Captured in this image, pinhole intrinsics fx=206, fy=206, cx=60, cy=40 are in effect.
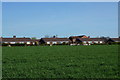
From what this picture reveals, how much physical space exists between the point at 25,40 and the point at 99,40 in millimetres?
43976

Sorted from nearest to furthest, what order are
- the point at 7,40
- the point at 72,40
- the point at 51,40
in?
the point at 7,40 → the point at 51,40 → the point at 72,40

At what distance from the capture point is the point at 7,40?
359ft

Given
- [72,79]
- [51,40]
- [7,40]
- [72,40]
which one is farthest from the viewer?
[72,40]

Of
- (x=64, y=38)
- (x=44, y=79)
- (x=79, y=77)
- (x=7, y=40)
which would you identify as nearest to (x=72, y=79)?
(x=79, y=77)

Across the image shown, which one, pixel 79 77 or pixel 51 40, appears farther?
pixel 51 40

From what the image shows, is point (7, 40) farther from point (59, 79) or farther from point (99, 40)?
point (59, 79)

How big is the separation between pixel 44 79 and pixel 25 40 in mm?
109370

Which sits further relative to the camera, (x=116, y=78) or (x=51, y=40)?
(x=51, y=40)

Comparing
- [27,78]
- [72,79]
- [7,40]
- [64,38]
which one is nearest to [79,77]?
[72,79]

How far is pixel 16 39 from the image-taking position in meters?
114

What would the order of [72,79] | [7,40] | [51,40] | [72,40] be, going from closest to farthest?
[72,79]
[7,40]
[51,40]
[72,40]

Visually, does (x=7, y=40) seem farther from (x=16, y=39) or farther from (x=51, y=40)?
(x=51, y=40)

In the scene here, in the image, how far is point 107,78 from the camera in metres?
6.75

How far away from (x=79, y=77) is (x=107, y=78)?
3.00 ft
